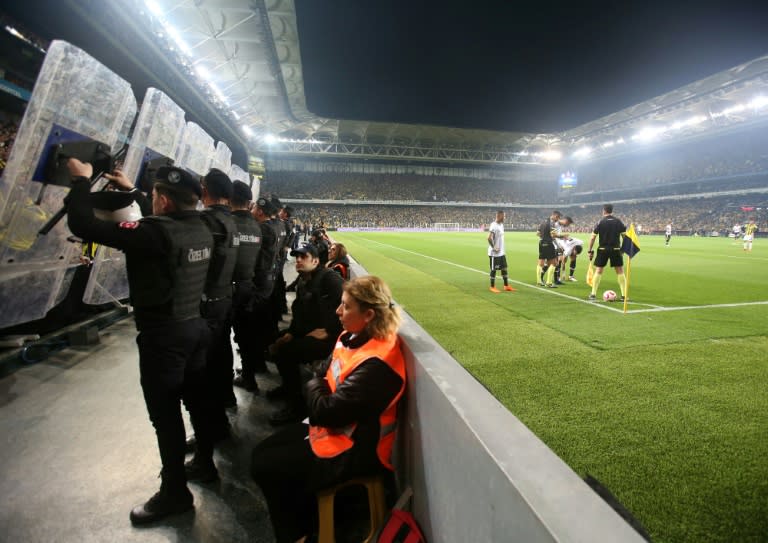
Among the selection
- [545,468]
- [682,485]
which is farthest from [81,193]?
[682,485]

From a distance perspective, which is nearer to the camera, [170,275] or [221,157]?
[170,275]

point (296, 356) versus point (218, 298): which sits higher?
point (218, 298)

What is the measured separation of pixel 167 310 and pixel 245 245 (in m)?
1.56

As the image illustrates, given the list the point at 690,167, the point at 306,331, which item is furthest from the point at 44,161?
the point at 690,167

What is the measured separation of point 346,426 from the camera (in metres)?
1.63

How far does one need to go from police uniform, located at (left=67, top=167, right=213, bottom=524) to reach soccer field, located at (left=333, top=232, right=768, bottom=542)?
7.42 feet

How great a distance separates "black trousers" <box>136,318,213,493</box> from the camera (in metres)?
2.03

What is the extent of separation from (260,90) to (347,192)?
28.0 metres

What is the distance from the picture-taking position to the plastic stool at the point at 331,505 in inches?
65.1

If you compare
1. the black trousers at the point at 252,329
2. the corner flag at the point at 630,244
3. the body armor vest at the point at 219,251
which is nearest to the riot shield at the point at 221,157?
the black trousers at the point at 252,329

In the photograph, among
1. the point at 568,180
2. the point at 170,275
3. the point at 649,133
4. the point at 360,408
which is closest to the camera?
the point at 360,408

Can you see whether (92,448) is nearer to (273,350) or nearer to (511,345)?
(273,350)

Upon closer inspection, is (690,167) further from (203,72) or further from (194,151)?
(194,151)

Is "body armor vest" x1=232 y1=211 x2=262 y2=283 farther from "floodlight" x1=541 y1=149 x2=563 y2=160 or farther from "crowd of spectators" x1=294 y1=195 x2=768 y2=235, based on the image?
"floodlight" x1=541 y1=149 x2=563 y2=160
